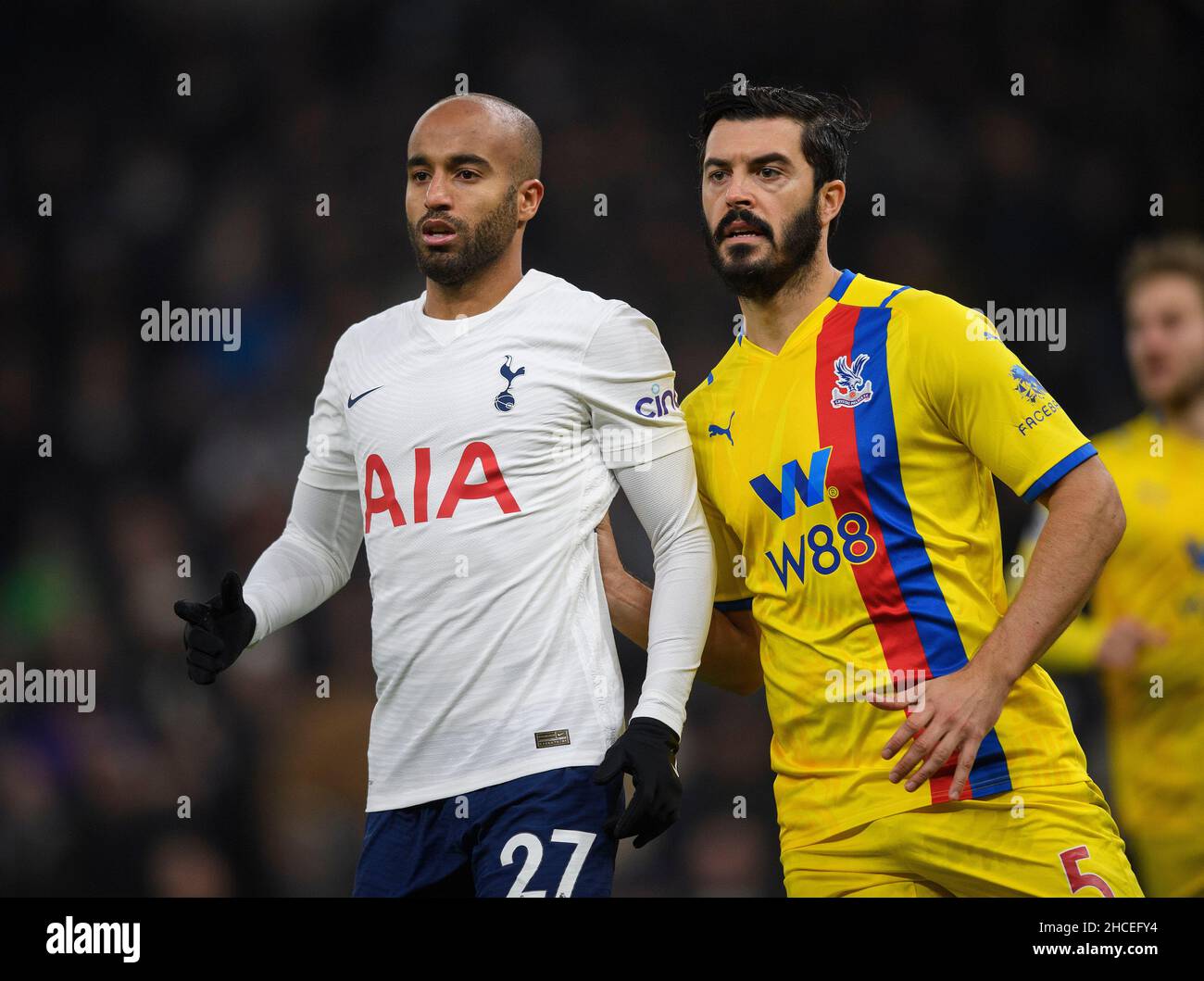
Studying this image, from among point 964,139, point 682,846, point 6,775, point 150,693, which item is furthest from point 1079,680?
point 6,775

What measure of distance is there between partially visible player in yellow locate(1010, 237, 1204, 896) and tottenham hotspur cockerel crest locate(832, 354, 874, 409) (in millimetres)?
1279

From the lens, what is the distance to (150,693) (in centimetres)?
486

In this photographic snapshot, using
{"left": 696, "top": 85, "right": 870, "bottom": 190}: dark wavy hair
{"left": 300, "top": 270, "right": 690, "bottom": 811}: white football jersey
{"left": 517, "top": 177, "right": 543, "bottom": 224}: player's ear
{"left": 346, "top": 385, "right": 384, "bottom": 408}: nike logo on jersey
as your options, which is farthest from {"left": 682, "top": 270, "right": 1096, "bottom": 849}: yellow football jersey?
{"left": 346, "top": 385, "right": 384, "bottom": 408}: nike logo on jersey

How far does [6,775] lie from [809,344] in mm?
3147

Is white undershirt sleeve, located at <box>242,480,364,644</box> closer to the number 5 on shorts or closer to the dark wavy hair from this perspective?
the dark wavy hair

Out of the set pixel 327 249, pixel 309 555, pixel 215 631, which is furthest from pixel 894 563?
pixel 327 249

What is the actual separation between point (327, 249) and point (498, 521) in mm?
2567

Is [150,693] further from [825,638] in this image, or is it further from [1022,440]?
[1022,440]

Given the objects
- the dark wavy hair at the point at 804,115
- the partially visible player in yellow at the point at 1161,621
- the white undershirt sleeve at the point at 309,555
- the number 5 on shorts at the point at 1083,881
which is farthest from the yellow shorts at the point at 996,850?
the dark wavy hair at the point at 804,115

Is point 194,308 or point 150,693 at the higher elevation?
point 194,308

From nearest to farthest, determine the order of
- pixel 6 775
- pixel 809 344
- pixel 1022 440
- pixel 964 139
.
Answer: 1. pixel 1022 440
2. pixel 809 344
3. pixel 6 775
4. pixel 964 139

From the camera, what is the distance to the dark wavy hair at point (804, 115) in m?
3.31

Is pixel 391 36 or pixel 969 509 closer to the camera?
pixel 969 509

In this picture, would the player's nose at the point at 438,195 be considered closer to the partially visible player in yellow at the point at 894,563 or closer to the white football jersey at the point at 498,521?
the white football jersey at the point at 498,521
